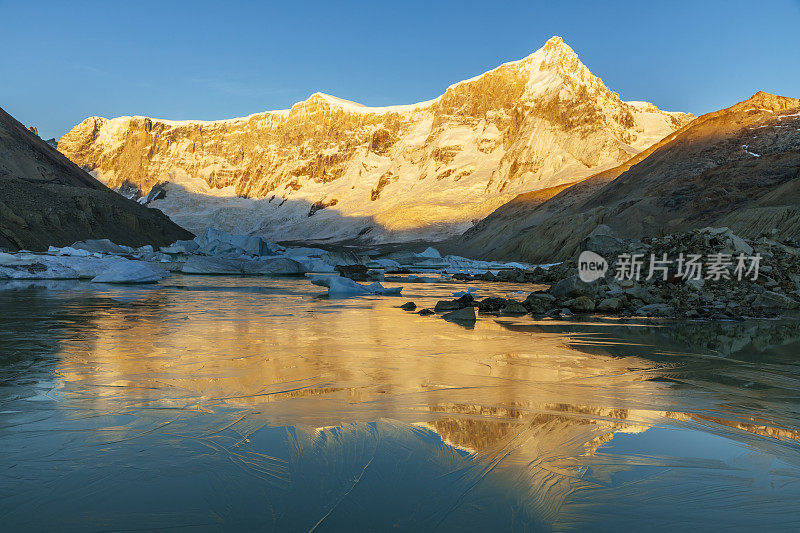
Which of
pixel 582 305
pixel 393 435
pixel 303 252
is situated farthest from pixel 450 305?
pixel 303 252

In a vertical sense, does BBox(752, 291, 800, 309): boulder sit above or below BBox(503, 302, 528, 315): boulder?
above

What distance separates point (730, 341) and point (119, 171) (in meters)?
161

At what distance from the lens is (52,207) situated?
1656 inches

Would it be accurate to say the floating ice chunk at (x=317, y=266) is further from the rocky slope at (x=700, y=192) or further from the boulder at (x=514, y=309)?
the boulder at (x=514, y=309)

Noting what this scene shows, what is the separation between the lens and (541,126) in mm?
98875

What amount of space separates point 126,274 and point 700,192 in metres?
37.9

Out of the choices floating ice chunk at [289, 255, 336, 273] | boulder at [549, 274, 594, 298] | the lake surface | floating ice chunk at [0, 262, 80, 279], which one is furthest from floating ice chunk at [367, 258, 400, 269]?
the lake surface

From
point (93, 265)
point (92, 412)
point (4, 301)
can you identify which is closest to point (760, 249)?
point (92, 412)

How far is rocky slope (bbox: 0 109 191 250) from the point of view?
37219 millimetres

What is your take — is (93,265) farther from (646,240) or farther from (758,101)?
(758,101)

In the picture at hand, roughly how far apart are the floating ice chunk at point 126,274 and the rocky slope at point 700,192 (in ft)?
96.8

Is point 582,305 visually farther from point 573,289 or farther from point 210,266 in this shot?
point 210,266

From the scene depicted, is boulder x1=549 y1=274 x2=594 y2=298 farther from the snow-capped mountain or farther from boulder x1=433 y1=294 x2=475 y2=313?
the snow-capped mountain

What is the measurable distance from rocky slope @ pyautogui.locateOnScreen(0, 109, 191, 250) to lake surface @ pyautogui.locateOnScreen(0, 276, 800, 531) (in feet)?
111
